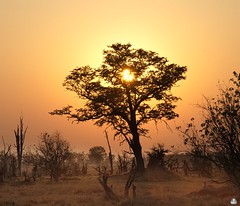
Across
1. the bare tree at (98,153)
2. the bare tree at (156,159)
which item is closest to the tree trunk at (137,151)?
the bare tree at (156,159)

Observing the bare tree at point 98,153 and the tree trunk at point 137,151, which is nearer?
the tree trunk at point 137,151

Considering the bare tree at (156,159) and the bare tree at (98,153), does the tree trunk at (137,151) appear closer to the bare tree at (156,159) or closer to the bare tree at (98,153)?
the bare tree at (156,159)

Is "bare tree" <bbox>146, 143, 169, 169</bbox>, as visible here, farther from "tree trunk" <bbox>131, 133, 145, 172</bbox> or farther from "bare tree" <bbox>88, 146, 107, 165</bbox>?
"bare tree" <bbox>88, 146, 107, 165</bbox>

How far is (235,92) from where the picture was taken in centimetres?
1176

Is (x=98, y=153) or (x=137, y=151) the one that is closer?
(x=137, y=151)

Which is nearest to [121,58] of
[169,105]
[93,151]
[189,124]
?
[169,105]

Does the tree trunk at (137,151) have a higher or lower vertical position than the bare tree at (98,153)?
lower

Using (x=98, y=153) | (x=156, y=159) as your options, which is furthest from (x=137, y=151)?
(x=98, y=153)

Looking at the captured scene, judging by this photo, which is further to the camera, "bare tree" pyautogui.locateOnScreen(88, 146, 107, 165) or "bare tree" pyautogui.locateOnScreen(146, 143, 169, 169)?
"bare tree" pyautogui.locateOnScreen(88, 146, 107, 165)

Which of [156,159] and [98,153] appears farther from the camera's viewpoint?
[98,153]

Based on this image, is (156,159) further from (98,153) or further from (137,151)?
(98,153)

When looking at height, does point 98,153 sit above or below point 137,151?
above

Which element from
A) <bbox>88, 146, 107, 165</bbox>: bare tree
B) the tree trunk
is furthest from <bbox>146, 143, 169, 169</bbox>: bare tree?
<bbox>88, 146, 107, 165</bbox>: bare tree

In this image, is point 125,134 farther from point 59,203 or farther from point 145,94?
point 59,203
